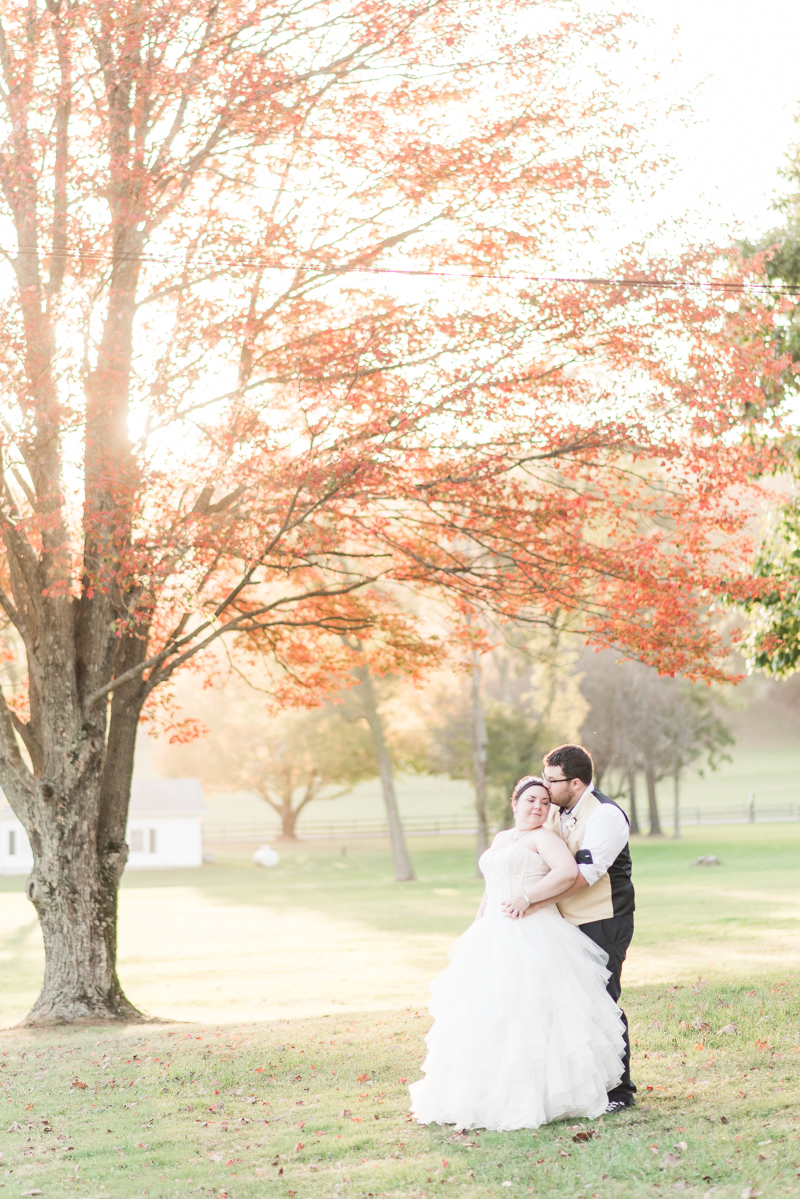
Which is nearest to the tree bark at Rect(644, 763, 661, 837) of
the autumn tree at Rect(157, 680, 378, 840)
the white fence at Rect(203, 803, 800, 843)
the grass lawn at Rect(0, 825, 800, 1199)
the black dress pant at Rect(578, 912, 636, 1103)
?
the white fence at Rect(203, 803, 800, 843)

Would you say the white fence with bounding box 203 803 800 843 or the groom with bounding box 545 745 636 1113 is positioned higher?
the groom with bounding box 545 745 636 1113

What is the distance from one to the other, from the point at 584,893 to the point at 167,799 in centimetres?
4906

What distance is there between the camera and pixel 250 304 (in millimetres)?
11023

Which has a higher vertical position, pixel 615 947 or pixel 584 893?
pixel 584 893

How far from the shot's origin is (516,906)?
19.6 ft

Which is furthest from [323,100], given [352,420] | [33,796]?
[33,796]

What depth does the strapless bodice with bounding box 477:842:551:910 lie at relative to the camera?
5.97 meters

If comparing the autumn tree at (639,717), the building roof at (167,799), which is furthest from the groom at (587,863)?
the building roof at (167,799)

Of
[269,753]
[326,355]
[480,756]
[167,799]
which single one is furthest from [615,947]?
[269,753]

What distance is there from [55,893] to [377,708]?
28445mm

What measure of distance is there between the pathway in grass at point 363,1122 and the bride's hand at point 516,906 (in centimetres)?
104

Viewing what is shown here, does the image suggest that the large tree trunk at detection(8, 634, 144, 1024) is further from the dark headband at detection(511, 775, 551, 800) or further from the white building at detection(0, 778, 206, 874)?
the white building at detection(0, 778, 206, 874)

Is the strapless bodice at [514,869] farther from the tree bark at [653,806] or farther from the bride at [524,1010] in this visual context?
the tree bark at [653,806]

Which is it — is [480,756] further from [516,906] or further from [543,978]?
[543,978]
